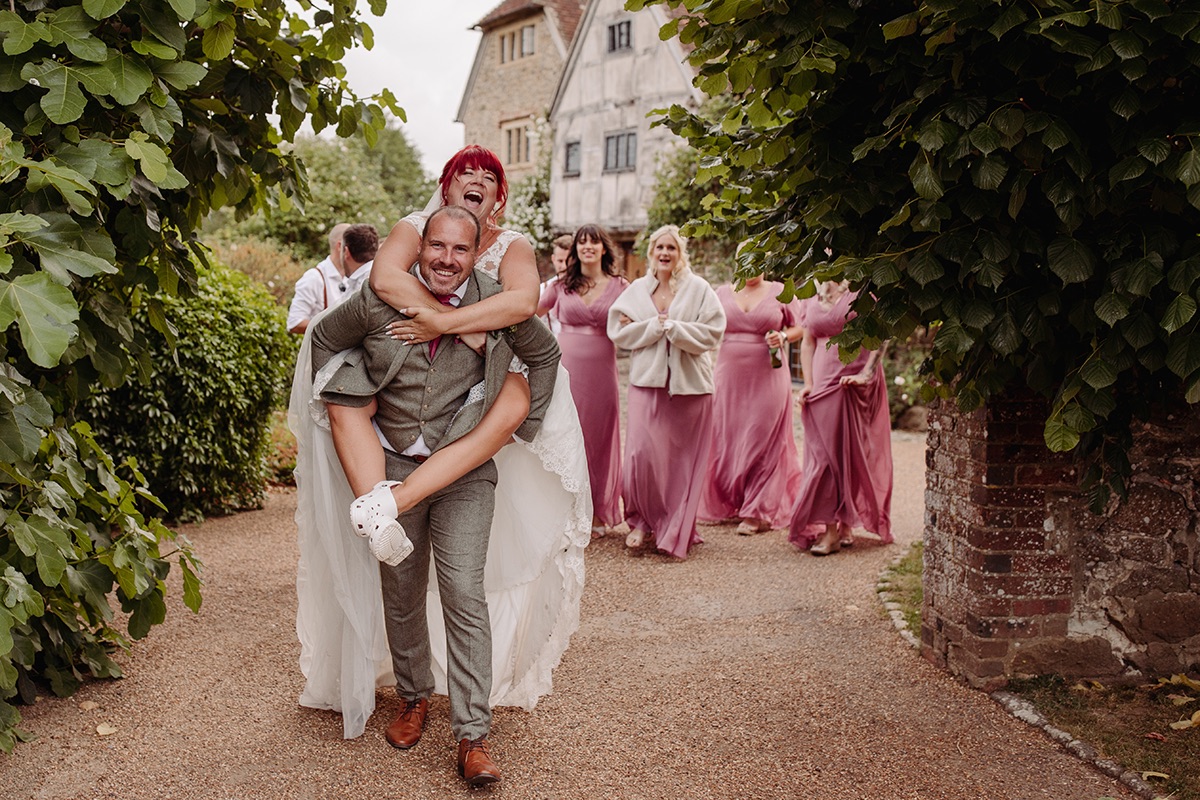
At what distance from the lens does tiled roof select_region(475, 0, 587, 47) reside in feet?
91.8

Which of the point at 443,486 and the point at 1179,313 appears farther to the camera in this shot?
the point at 443,486

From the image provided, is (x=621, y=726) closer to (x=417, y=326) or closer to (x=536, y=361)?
(x=536, y=361)

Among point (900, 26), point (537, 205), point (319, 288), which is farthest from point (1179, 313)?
point (537, 205)

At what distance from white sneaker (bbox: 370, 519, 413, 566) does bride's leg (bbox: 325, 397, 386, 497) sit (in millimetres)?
272

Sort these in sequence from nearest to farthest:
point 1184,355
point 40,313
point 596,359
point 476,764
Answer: point 40,313 → point 1184,355 → point 476,764 → point 596,359

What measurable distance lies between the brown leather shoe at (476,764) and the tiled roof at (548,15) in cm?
2572

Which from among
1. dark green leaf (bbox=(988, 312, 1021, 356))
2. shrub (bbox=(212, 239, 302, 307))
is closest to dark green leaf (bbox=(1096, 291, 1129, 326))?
dark green leaf (bbox=(988, 312, 1021, 356))

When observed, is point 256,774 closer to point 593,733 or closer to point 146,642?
point 593,733

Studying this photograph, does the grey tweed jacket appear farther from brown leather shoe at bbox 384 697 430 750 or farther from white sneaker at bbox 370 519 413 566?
brown leather shoe at bbox 384 697 430 750

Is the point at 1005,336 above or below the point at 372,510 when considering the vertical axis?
above

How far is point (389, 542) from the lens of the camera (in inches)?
137

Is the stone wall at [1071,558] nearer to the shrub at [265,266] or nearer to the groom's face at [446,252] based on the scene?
the groom's face at [446,252]

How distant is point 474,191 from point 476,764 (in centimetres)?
208

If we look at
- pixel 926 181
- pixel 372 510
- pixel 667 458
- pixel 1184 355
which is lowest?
pixel 667 458
